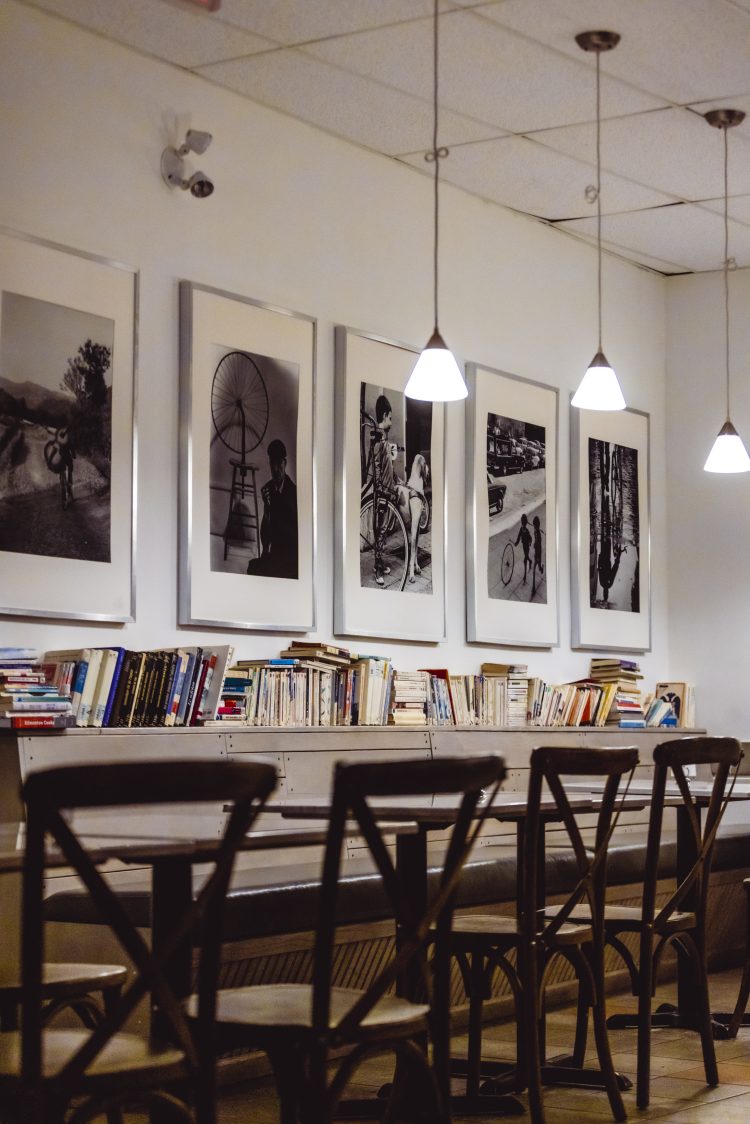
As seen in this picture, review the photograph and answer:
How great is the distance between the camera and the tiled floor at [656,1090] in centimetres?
414

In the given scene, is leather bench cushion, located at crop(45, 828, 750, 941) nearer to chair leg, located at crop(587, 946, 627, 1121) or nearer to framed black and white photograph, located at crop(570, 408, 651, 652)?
chair leg, located at crop(587, 946, 627, 1121)

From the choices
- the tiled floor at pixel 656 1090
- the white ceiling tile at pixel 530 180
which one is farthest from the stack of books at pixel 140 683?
the white ceiling tile at pixel 530 180

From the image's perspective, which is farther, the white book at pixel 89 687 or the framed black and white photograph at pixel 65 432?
the framed black and white photograph at pixel 65 432

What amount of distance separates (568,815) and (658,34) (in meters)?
3.25

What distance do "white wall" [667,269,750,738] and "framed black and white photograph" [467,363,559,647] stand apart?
3.93 ft

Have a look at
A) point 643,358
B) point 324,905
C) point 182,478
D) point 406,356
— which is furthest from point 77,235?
point 643,358

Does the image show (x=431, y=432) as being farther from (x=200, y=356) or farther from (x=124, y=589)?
(x=124, y=589)

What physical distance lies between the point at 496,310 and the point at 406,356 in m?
0.83

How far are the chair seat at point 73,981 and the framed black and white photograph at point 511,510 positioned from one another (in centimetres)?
422

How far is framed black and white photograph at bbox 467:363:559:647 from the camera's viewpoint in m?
7.27

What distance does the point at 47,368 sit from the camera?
207 inches

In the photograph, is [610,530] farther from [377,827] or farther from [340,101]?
[377,827]

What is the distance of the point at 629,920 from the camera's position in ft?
14.7

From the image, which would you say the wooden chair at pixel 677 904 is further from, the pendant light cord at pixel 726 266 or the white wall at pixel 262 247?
the pendant light cord at pixel 726 266
